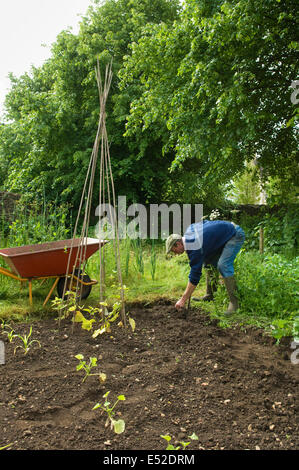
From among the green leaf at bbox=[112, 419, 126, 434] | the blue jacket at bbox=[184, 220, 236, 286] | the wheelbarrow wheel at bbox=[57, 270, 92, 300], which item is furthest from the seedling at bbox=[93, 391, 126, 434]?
the wheelbarrow wheel at bbox=[57, 270, 92, 300]

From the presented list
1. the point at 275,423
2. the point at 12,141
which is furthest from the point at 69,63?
the point at 275,423

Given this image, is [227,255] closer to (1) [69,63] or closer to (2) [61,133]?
(2) [61,133]

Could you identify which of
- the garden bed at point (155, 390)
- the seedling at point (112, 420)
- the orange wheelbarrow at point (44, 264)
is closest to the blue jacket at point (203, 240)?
the garden bed at point (155, 390)

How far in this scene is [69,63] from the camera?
9492 millimetres

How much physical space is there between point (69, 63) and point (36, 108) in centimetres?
160

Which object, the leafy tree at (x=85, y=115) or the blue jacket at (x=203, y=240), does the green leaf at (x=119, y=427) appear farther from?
the leafy tree at (x=85, y=115)

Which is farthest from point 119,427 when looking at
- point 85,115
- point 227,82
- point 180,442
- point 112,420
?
point 85,115

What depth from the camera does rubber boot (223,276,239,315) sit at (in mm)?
3707

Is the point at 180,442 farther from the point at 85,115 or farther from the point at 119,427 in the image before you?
the point at 85,115

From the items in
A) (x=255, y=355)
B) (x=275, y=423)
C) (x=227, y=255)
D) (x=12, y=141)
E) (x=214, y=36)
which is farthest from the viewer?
(x=12, y=141)

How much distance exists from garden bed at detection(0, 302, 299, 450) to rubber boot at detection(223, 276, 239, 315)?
0.40m

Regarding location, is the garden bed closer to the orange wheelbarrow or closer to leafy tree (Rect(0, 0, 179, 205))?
the orange wheelbarrow

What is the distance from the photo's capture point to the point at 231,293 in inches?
147

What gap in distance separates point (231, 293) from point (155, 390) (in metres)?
1.69
